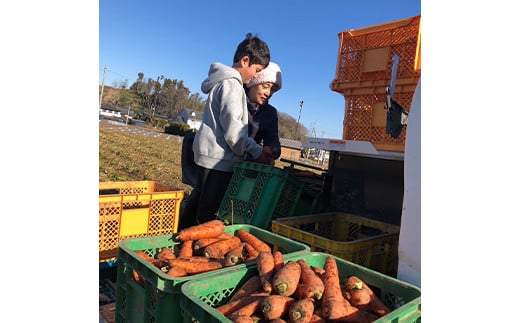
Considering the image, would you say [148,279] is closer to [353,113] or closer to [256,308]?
[256,308]

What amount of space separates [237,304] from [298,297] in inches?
11.6

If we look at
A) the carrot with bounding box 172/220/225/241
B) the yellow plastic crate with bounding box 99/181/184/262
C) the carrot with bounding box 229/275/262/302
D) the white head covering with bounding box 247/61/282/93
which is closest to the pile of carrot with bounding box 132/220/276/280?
the carrot with bounding box 172/220/225/241

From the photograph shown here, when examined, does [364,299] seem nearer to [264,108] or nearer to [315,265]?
[315,265]

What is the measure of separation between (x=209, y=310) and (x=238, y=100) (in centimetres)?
219

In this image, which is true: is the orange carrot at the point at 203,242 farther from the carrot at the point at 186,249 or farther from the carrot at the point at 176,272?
the carrot at the point at 176,272

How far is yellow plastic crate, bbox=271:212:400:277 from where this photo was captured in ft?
7.45

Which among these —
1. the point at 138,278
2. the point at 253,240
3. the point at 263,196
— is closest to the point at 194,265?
the point at 138,278

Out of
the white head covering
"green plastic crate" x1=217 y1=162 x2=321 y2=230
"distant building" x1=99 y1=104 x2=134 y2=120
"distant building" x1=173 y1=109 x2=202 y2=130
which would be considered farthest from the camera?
"distant building" x1=99 y1=104 x2=134 y2=120

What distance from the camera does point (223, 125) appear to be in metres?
3.26

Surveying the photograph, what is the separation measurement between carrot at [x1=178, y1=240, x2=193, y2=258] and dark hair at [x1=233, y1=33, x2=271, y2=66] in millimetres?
1922

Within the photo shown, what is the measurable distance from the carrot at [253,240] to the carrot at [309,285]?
49 cm

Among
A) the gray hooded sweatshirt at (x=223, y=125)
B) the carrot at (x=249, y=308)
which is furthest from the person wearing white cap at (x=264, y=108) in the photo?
the carrot at (x=249, y=308)

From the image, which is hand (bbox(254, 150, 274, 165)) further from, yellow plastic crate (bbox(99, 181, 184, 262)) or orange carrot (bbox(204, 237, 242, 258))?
orange carrot (bbox(204, 237, 242, 258))

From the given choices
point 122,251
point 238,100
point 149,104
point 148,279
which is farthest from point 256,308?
point 149,104
